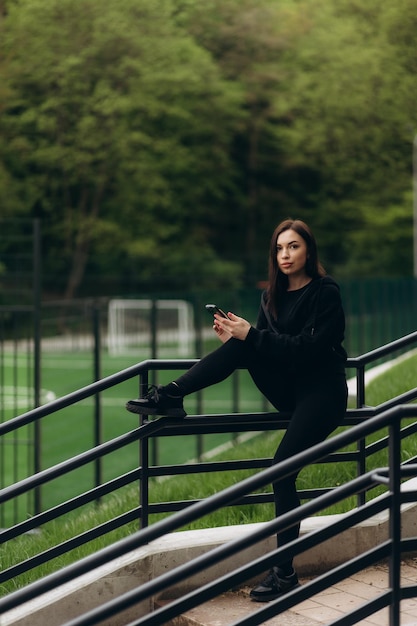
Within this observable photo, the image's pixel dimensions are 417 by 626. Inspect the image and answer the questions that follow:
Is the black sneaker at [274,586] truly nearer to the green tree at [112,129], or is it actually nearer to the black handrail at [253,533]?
the black handrail at [253,533]

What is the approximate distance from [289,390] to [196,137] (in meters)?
41.0

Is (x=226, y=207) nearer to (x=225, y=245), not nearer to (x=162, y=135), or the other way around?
(x=225, y=245)

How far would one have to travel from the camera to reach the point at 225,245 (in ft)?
160

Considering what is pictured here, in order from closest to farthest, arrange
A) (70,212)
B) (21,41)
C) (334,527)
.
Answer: (334,527) < (21,41) < (70,212)

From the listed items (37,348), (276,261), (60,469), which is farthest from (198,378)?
(37,348)

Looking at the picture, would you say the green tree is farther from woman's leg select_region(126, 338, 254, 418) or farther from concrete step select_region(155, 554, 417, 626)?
woman's leg select_region(126, 338, 254, 418)

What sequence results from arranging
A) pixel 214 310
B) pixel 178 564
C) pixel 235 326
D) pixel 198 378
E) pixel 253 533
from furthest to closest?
pixel 178 564 → pixel 214 310 → pixel 198 378 → pixel 235 326 → pixel 253 533

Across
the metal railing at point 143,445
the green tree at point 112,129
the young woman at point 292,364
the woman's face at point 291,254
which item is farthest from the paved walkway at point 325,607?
the green tree at point 112,129

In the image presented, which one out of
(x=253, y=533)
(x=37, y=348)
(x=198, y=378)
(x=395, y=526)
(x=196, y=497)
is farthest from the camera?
(x=37, y=348)

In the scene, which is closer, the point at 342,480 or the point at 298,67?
the point at 342,480

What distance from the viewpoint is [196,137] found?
4516cm

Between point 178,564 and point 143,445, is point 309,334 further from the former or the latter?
point 178,564

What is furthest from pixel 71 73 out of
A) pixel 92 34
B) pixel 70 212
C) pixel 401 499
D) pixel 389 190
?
pixel 401 499

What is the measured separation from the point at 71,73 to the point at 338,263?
40.7ft
